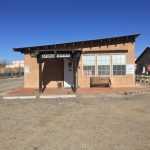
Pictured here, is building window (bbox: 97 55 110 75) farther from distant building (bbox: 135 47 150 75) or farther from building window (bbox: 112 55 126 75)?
distant building (bbox: 135 47 150 75)

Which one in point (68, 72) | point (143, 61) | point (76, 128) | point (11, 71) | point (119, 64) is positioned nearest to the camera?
point (76, 128)

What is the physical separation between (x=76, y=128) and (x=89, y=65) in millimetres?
14407

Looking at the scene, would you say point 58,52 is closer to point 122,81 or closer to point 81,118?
point 122,81

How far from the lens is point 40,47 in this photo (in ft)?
74.4

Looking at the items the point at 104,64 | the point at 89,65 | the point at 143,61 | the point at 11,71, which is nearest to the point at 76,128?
the point at 89,65

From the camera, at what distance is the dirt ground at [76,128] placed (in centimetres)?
680

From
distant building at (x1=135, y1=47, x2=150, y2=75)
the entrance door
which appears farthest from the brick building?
distant building at (x1=135, y1=47, x2=150, y2=75)

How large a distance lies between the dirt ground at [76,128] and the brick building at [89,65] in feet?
33.7

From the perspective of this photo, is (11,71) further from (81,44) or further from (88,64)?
(88,64)

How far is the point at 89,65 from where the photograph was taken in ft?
74.6

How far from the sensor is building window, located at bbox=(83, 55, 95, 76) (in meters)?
22.7

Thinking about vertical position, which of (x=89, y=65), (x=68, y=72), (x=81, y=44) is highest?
(x=81, y=44)

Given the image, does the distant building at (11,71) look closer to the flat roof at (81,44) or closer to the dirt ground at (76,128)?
the flat roof at (81,44)

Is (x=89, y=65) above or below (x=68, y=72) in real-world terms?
above
